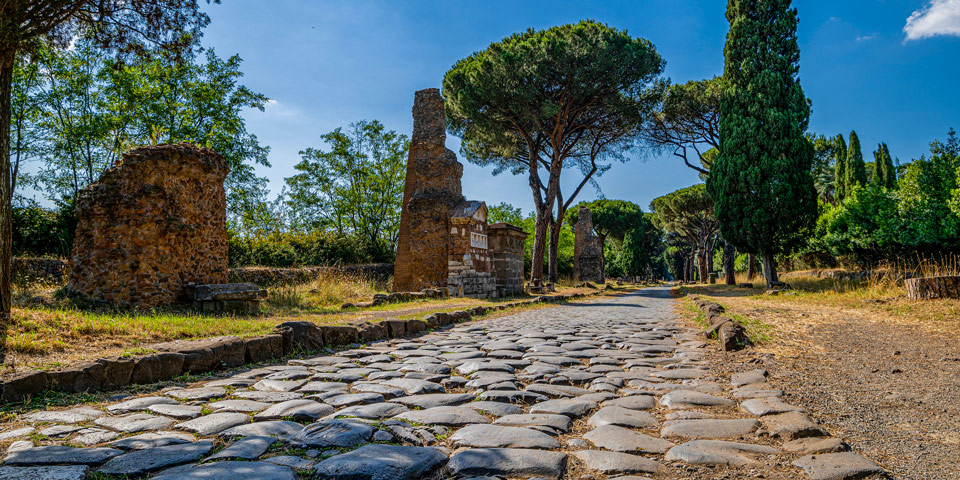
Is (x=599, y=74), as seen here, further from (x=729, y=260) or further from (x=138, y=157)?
(x=138, y=157)

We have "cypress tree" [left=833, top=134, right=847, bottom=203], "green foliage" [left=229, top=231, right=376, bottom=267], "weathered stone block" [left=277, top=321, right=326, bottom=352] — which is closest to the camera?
"weathered stone block" [left=277, top=321, right=326, bottom=352]

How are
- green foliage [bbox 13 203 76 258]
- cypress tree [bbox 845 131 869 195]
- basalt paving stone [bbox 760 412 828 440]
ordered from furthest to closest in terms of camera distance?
cypress tree [bbox 845 131 869 195], green foliage [bbox 13 203 76 258], basalt paving stone [bbox 760 412 828 440]

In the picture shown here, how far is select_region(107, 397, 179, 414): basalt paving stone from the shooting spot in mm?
3027

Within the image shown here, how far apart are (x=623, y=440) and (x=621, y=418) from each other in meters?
0.42

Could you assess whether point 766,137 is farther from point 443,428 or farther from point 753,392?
point 443,428

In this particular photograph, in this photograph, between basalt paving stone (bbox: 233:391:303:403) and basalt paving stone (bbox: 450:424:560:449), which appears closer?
basalt paving stone (bbox: 450:424:560:449)

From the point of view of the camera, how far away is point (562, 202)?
26031mm

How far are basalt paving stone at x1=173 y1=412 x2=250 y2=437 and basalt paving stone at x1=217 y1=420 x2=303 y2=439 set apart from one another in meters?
0.07

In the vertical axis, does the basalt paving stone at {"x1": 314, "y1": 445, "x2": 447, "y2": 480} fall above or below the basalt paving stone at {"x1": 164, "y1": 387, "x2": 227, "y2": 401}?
above

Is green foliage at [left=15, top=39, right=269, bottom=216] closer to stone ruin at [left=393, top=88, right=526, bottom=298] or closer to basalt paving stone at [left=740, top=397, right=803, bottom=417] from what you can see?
stone ruin at [left=393, top=88, right=526, bottom=298]

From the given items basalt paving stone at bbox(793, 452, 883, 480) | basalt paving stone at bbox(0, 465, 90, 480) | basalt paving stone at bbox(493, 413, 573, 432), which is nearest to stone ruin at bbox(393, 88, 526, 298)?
basalt paving stone at bbox(493, 413, 573, 432)

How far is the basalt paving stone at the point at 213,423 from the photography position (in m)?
2.60

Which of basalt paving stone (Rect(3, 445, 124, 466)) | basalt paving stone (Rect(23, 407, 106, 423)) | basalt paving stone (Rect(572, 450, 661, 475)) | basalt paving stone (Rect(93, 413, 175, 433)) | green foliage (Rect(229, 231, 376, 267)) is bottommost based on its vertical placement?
basalt paving stone (Rect(572, 450, 661, 475))

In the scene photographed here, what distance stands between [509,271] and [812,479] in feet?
47.6
